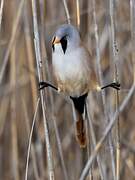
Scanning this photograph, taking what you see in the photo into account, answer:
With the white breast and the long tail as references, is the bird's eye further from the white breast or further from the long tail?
the long tail

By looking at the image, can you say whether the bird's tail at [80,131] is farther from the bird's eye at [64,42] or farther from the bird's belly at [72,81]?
the bird's eye at [64,42]

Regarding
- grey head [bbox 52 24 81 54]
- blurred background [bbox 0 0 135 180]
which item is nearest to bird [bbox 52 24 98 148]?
grey head [bbox 52 24 81 54]

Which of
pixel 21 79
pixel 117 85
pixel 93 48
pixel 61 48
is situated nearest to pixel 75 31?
pixel 61 48

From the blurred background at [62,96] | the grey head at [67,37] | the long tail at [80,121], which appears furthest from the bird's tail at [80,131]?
the blurred background at [62,96]

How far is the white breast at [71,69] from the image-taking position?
3.40 ft

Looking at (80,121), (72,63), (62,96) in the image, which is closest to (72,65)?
(72,63)

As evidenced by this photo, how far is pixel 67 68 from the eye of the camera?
3.44 ft

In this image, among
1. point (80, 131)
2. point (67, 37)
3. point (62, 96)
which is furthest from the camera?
point (62, 96)

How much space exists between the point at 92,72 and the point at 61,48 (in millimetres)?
129

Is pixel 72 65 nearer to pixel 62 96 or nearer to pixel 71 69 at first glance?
pixel 71 69

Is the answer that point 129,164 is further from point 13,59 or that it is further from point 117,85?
point 117,85

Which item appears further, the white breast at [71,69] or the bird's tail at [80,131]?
the bird's tail at [80,131]

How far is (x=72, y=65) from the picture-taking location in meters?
1.05

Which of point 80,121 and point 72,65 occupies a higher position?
point 72,65
